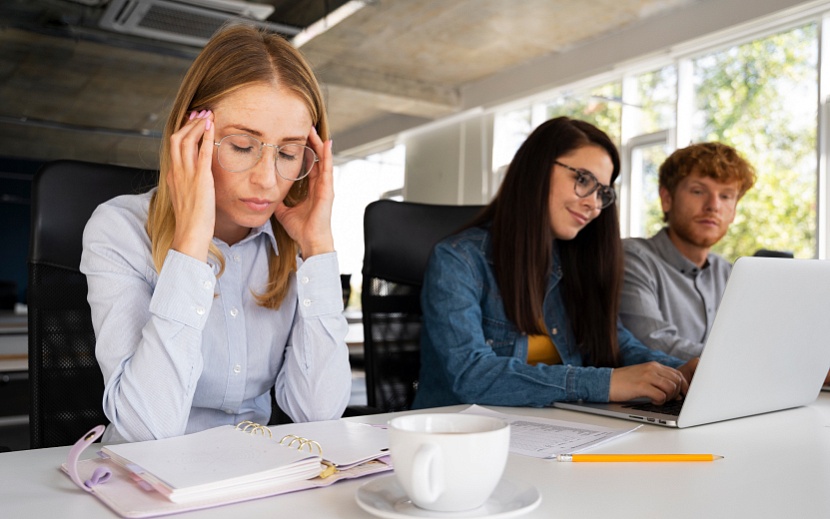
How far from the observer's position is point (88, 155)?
42.0 ft

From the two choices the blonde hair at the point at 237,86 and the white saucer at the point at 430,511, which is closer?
the white saucer at the point at 430,511

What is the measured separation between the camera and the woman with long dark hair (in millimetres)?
1664

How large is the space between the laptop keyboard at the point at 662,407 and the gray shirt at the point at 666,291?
666 mm

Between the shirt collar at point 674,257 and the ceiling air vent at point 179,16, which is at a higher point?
the ceiling air vent at point 179,16

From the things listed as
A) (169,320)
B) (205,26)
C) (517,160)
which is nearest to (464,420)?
(169,320)

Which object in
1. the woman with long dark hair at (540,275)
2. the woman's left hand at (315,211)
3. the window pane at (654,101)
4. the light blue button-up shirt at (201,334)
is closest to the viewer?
the light blue button-up shirt at (201,334)

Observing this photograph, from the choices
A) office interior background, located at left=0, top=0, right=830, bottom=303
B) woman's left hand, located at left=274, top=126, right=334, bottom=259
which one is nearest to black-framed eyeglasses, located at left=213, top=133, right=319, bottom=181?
woman's left hand, located at left=274, top=126, right=334, bottom=259

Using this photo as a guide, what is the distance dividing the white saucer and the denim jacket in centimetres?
67

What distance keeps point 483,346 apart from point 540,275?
0.96 feet

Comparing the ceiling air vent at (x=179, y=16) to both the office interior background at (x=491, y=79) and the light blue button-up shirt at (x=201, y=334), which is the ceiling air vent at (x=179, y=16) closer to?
the office interior background at (x=491, y=79)

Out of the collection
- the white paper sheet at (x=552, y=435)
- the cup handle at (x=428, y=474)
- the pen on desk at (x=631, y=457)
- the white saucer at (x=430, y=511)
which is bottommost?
the white paper sheet at (x=552, y=435)

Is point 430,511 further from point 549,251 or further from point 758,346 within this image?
point 549,251

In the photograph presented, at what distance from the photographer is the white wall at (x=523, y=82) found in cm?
600

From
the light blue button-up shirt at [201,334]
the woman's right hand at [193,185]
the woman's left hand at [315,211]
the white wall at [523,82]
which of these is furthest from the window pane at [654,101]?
the woman's right hand at [193,185]
